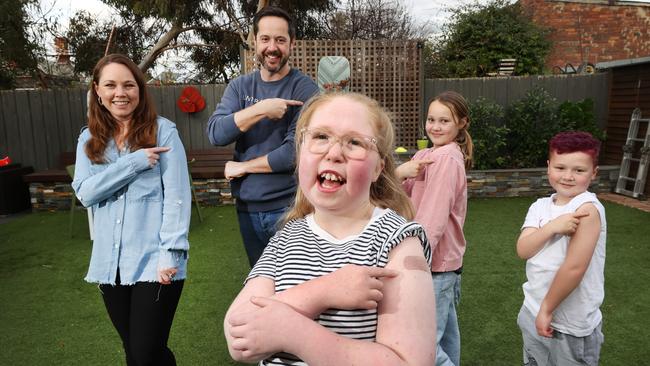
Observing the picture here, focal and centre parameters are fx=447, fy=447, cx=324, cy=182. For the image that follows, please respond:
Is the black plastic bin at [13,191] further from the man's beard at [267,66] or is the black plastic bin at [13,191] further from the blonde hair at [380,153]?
the blonde hair at [380,153]

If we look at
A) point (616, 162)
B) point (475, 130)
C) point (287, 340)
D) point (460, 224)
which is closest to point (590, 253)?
point (460, 224)

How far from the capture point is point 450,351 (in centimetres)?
217

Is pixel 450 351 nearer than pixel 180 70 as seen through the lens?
Yes

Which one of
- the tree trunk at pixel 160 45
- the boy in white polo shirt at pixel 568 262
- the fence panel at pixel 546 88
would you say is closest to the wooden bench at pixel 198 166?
the fence panel at pixel 546 88

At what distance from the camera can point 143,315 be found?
1.86 m

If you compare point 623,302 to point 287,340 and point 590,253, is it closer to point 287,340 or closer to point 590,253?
point 590,253

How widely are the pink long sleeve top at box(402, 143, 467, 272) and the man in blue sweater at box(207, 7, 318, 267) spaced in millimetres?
614

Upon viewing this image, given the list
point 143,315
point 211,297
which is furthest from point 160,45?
point 143,315

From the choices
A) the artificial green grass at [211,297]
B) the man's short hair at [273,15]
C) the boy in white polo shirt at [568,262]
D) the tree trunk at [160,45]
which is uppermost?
the tree trunk at [160,45]

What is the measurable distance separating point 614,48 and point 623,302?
1640 cm

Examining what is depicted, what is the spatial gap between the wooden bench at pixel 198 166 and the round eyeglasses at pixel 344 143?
20.9ft

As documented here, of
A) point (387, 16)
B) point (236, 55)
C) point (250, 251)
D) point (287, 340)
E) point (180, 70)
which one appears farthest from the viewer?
point (387, 16)

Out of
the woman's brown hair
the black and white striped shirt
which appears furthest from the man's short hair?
the black and white striped shirt

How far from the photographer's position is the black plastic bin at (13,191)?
709 cm
